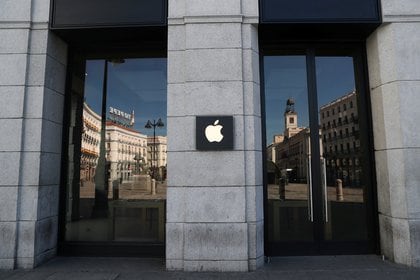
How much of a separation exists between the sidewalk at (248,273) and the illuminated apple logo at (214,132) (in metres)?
2.39

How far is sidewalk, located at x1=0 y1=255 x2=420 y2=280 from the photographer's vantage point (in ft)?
17.5

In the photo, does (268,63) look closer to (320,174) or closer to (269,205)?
(320,174)

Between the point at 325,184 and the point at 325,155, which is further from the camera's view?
the point at 325,155

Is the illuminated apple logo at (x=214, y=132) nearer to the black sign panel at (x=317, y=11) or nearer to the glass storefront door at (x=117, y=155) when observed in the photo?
the glass storefront door at (x=117, y=155)

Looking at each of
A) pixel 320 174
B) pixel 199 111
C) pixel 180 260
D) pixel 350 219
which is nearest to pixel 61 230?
pixel 180 260

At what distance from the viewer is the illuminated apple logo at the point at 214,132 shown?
19.0 ft

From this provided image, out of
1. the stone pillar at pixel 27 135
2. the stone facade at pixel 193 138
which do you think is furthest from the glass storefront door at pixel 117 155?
the stone facade at pixel 193 138

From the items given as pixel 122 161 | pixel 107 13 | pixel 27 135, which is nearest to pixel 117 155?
pixel 122 161

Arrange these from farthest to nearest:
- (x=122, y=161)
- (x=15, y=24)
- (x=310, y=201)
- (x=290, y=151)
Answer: (x=122, y=161) < (x=290, y=151) < (x=310, y=201) < (x=15, y=24)

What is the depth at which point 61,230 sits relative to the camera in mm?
6766

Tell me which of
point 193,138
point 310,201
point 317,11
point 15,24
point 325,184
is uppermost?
point 317,11

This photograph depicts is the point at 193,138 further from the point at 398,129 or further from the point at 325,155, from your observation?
the point at 398,129

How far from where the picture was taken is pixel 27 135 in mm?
6117

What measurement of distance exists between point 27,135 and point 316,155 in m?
5.91
